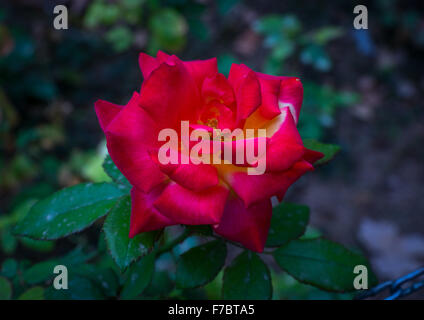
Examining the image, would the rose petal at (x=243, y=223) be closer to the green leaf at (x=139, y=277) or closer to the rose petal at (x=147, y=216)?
the rose petal at (x=147, y=216)

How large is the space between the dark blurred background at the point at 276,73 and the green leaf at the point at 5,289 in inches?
30.2

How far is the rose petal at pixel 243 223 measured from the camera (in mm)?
468

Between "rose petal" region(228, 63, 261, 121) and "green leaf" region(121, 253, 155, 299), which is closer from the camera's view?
"rose petal" region(228, 63, 261, 121)

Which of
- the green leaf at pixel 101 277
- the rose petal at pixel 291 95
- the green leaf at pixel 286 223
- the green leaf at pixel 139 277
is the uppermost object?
the rose petal at pixel 291 95

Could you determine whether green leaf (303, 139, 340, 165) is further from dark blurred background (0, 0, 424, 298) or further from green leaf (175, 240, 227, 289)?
dark blurred background (0, 0, 424, 298)

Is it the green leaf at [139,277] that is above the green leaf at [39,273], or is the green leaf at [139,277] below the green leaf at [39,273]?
above

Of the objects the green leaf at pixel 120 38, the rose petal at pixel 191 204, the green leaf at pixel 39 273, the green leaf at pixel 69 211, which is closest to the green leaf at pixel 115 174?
the green leaf at pixel 69 211

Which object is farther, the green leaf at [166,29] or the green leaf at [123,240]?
the green leaf at [166,29]

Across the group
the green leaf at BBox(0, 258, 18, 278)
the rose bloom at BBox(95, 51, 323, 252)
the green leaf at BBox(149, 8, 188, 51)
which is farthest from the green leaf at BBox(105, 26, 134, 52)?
the rose bloom at BBox(95, 51, 323, 252)

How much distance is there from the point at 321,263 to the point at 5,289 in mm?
542

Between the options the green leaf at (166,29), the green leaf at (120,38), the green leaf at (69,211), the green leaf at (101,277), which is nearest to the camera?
the green leaf at (69,211)

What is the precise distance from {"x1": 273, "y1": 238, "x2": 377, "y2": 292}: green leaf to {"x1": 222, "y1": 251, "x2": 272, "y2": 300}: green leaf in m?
0.05

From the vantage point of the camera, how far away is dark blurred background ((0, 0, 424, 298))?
1.74 meters

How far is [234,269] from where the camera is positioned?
597 millimetres
